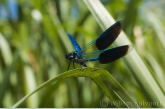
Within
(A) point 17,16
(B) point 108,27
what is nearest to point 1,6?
(A) point 17,16

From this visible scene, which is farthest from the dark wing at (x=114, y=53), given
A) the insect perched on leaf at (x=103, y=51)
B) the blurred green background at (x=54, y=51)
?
the blurred green background at (x=54, y=51)

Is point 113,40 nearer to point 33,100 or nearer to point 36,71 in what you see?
point 33,100

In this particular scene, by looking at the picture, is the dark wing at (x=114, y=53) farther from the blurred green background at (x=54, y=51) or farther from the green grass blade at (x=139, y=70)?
the blurred green background at (x=54, y=51)

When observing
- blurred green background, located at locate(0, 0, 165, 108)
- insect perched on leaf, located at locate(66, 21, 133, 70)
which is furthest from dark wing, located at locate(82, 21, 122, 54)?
blurred green background, located at locate(0, 0, 165, 108)

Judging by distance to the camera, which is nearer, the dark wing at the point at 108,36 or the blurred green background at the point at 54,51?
the dark wing at the point at 108,36

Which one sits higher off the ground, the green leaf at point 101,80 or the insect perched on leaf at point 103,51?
the insect perched on leaf at point 103,51

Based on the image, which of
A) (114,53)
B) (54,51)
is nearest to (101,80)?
(114,53)

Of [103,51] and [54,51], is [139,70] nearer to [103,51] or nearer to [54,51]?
[103,51]
